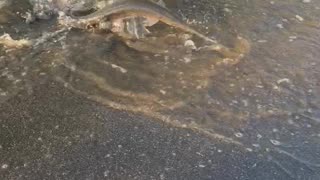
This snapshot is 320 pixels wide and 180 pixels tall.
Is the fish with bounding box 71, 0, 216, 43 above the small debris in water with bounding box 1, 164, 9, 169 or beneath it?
above

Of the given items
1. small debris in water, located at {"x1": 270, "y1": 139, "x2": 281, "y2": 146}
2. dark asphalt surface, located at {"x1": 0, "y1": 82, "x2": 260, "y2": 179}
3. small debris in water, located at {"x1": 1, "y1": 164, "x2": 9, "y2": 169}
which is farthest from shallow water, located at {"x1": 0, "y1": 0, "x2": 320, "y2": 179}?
small debris in water, located at {"x1": 1, "y1": 164, "x2": 9, "y2": 169}

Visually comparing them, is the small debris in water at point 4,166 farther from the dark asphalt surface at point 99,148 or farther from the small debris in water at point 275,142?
the small debris in water at point 275,142

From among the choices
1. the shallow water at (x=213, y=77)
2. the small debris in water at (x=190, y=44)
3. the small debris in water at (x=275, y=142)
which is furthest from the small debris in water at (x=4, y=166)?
the small debris in water at (x=190, y=44)

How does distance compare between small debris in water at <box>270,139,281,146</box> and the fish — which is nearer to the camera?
small debris in water at <box>270,139,281,146</box>

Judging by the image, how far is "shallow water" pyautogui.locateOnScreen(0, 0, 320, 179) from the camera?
4.73 meters

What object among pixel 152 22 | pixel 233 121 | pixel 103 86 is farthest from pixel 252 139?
pixel 152 22

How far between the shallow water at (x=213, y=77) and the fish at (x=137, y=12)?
16cm

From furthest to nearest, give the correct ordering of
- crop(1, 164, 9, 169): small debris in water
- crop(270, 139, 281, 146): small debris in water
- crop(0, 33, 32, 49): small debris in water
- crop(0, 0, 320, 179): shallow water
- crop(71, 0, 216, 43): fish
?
crop(71, 0, 216, 43): fish
crop(0, 33, 32, 49): small debris in water
crop(0, 0, 320, 179): shallow water
crop(270, 139, 281, 146): small debris in water
crop(1, 164, 9, 169): small debris in water

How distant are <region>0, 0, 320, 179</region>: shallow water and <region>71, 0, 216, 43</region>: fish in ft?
0.52

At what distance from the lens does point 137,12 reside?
5773mm

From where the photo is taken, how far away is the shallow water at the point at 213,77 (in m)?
4.73

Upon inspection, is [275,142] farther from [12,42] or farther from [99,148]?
[12,42]

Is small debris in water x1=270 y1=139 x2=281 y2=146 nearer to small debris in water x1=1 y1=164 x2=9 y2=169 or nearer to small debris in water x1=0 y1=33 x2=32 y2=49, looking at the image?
small debris in water x1=1 y1=164 x2=9 y2=169

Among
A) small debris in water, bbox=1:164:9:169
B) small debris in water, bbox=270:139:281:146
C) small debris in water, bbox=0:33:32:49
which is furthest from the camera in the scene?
small debris in water, bbox=0:33:32:49
